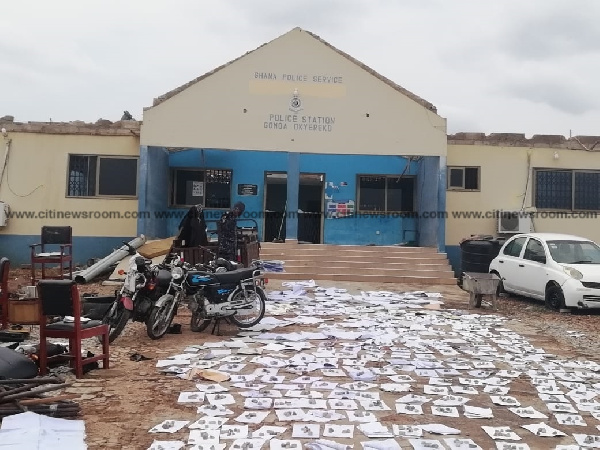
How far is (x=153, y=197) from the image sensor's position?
582 inches

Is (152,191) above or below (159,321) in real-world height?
above

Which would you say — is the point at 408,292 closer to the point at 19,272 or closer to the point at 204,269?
the point at 204,269

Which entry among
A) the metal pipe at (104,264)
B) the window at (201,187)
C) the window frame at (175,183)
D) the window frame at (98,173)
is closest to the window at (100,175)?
the window frame at (98,173)

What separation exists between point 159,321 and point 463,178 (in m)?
11.3

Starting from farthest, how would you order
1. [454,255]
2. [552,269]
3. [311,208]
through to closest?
[311,208] → [454,255] → [552,269]

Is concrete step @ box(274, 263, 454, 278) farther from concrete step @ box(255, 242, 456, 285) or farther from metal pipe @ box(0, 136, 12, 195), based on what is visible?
metal pipe @ box(0, 136, 12, 195)

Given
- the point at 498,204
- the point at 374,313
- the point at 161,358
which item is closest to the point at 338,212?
the point at 498,204

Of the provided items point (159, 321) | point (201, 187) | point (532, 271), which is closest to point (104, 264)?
point (201, 187)

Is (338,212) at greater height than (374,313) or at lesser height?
greater

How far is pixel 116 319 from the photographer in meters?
6.82

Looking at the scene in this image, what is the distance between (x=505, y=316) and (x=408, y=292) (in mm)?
2601

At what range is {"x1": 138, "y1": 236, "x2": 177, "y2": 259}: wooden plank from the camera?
12.9 metres

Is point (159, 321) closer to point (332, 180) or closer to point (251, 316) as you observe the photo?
point (251, 316)

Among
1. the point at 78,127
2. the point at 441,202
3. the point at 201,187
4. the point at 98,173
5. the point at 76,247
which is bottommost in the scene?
the point at 76,247
